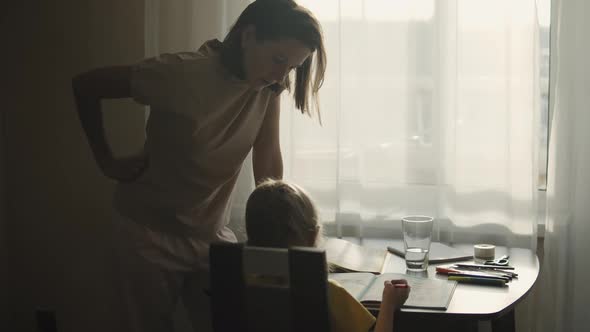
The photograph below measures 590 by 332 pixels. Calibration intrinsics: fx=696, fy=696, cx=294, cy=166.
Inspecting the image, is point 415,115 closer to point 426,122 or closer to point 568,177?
point 426,122

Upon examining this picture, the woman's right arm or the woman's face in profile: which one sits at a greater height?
the woman's face in profile

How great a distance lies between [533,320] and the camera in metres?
2.21

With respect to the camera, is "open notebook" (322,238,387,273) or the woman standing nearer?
the woman standing

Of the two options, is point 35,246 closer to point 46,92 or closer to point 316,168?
point 46,92

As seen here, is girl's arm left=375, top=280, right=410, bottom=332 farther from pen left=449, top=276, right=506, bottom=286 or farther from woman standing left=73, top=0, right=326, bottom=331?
woman standing left=73, top=0, right=326, bottom=331

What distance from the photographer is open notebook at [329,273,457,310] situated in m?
1.41

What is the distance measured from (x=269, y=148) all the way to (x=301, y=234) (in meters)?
0.40

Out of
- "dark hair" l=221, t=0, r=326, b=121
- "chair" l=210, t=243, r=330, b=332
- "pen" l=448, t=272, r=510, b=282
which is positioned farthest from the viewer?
"pen" l=448, t=272, r=510, b=282

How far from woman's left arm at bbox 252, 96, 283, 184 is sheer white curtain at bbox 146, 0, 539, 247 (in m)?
0.53

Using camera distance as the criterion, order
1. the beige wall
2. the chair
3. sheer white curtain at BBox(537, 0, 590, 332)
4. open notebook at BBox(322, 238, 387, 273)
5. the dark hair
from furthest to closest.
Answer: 1. the beige wall
2. sheer white curtain at BBox(537, 0, 590, 332)
3. open notebook at BBox(322, 238, 387, 273)
4. the dark hair
5. the chair

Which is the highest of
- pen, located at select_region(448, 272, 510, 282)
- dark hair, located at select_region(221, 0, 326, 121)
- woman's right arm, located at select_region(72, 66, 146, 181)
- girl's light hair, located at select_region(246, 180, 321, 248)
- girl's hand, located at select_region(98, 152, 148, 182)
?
dark hair, located at select_region(221, 0, 326, 121)

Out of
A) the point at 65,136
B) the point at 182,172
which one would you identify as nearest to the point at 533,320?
the point at 182,172

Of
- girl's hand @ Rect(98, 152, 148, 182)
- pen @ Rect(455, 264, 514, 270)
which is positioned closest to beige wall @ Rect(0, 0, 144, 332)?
girl's hand @ Rect(98, 152, 148, 182)

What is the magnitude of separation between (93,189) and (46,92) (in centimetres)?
40
